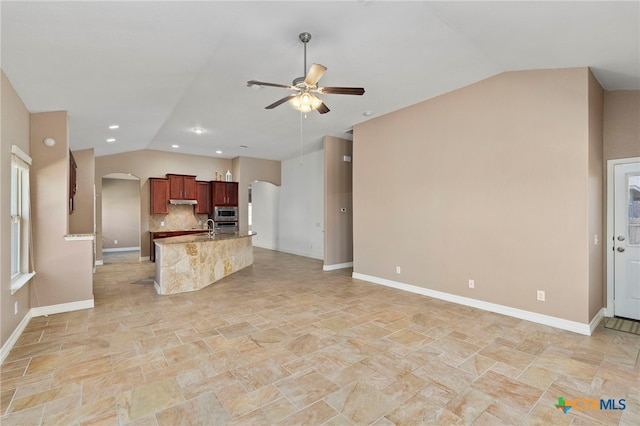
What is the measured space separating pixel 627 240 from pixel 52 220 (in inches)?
294

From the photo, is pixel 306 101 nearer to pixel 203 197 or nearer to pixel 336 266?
pixel 336 266

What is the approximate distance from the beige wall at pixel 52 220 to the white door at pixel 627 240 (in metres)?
7.16

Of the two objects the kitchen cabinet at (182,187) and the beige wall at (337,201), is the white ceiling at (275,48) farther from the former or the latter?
the kitchen cabinet at (182,187)

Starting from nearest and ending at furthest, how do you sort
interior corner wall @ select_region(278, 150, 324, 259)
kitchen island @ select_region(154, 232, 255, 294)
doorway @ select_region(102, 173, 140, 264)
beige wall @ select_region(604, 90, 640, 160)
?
beige wall @ select_region(604, 90, 640, 160) → kitchen island @ select_region(154, 232, 255, 294) → interior corner wall @ select_region(278, 150, 324, 259) → doorway @ select_region(102, 173, 140, 264)

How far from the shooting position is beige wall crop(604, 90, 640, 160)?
3740mm

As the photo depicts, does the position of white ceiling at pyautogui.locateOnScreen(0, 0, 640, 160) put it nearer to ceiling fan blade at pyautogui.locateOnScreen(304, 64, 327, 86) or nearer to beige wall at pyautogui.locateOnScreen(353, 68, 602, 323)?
beige wall at pyautogui.locateOnScreen(353, 68, 602, 323)

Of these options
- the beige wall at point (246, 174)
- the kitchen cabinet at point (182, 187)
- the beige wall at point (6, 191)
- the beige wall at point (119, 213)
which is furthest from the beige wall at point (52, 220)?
the beige wall at point (119, 213)

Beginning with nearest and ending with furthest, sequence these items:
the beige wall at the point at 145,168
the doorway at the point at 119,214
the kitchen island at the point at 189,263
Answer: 1. the kitchen island at the point at 189,263
2. the beige wall at the point at 145,168
3. the doorway at the point at 119,214

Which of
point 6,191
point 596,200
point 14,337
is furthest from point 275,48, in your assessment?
point 596,200

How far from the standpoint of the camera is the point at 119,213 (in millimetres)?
10703

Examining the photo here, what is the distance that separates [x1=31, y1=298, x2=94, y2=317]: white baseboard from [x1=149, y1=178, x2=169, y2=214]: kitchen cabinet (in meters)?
4.33

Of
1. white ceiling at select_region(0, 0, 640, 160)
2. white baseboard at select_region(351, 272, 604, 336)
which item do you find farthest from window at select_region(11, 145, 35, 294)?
white baseboard at select_region(351, 272, 604, 336)

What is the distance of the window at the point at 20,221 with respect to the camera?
11.5 feet

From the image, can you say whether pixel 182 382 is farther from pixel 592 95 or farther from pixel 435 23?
pixel 592 95
